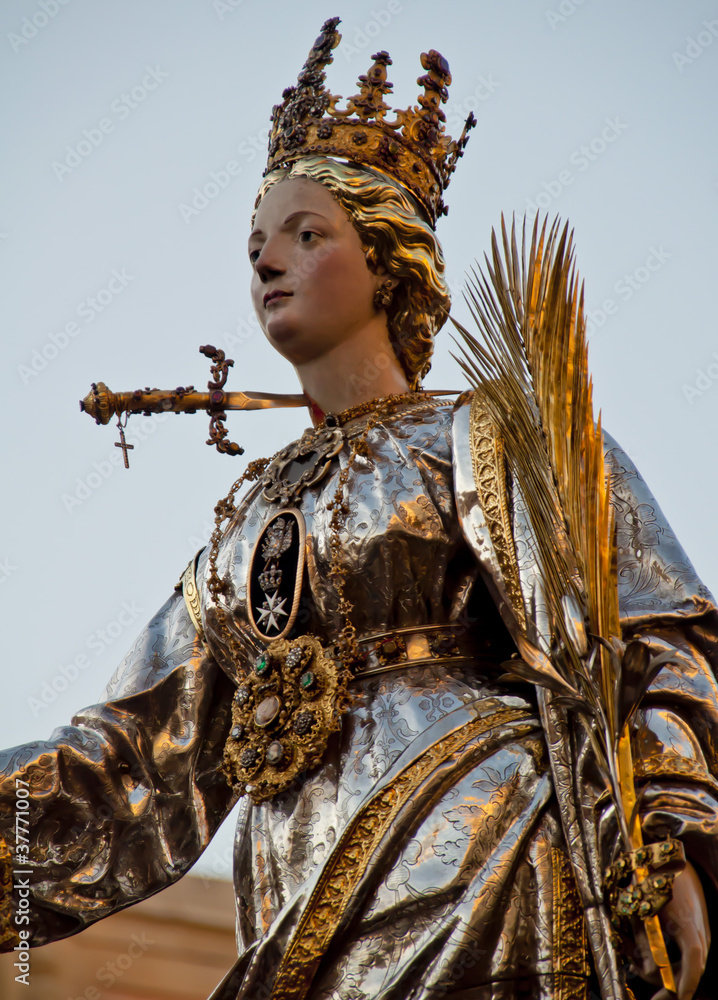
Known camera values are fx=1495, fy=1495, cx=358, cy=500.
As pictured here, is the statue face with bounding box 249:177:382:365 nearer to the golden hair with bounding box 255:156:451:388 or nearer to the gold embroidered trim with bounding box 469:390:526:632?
the golden hair with bounding box 255:156:451:388

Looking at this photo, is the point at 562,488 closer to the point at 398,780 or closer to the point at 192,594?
the point at 398,780

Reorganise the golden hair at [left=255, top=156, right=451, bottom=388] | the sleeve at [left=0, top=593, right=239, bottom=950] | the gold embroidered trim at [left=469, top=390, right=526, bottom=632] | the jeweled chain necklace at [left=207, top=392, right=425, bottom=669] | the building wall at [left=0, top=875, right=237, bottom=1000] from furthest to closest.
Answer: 1. the building wall at [left=0, top=875, right=237, bottom=1000]
2. the golden hair at [left=255, top=156, right=451, bottom=388]
3. the sleeve at [left=0, top=593, right=239, bottom=950]
4. the jeweled chain necklace at [left=207, top=392, right=425, bottom=669]
5. the gold embroidered trim at [left=469, top=390, right=526, bottom=632]

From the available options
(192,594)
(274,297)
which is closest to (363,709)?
(192,594)

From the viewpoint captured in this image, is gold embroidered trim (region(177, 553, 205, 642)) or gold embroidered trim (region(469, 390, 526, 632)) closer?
gold embroidered trim (region(469, 390, 526, 632))

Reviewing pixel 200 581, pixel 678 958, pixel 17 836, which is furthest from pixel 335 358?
pixel 678 958

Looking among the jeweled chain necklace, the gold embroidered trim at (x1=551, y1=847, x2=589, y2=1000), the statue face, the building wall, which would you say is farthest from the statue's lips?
the building wall

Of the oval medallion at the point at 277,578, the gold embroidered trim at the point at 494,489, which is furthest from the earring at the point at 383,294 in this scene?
the oval medallion at the point at 277,578

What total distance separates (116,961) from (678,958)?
4427mm

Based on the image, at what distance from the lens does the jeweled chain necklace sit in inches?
131

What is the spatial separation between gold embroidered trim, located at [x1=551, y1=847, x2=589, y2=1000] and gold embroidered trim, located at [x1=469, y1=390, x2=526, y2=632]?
51cm

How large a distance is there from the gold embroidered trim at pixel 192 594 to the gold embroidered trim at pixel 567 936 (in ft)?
4.05

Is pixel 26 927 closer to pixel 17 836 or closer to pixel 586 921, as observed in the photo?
pixel 17 836

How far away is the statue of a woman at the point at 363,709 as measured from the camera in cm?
281

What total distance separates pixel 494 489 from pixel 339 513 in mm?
356
